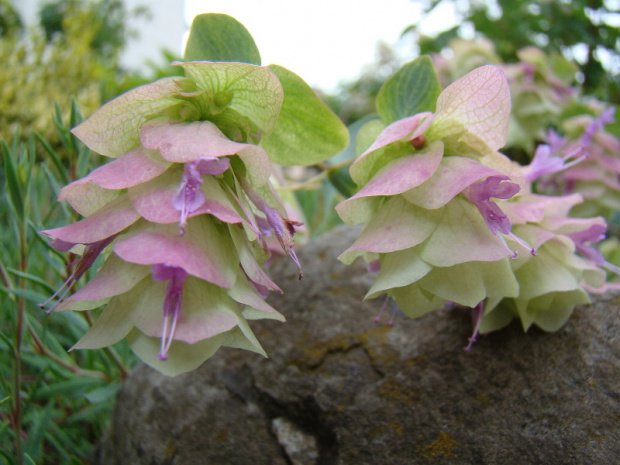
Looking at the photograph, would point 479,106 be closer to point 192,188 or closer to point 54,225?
point 192,188

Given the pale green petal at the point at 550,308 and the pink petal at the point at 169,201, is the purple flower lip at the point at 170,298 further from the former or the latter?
the pale green petal at the point at 550,308

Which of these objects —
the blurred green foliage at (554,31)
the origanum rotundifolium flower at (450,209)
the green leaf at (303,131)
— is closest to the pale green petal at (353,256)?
the origanum rotundifolium flower at (450,209)

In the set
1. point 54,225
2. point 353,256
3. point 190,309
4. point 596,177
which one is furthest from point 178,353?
point 596,177

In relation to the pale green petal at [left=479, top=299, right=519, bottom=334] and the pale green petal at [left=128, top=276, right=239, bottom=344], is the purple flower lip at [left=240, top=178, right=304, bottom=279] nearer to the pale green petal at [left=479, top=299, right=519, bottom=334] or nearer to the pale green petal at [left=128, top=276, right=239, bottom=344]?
the pale green petal at [left=128, top=276, right=239, bottom=344]

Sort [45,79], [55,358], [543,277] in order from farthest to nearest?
[45,79], [55,358], [543,277]

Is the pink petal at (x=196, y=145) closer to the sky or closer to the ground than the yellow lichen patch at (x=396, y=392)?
closer to the sky

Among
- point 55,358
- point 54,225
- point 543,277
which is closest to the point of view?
point 543,277
